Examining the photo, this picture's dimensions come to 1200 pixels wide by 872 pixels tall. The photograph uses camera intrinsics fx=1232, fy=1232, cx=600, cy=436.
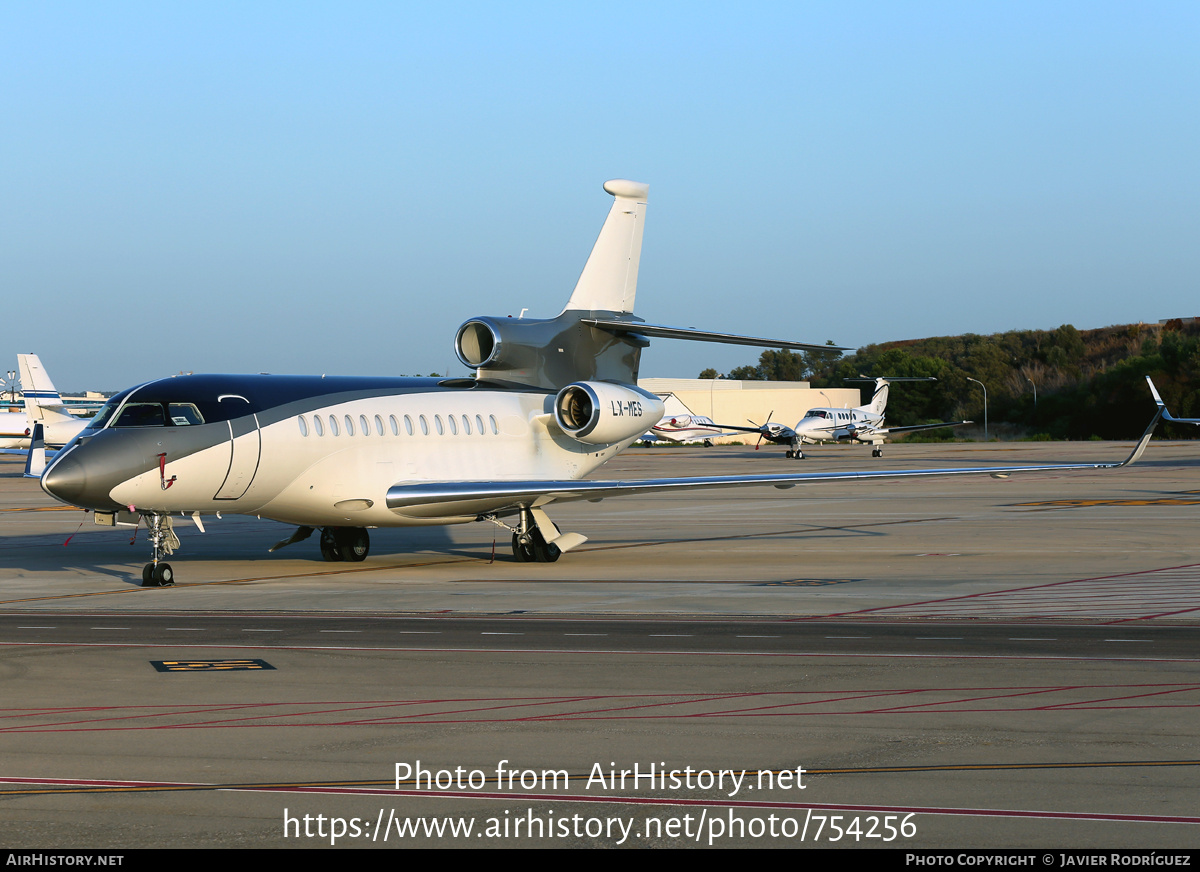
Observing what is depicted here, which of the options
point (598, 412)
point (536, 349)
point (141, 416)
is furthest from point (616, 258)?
point (141, 416)

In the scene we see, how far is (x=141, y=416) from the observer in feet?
65.1

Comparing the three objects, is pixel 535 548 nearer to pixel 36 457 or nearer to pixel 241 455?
pixel 241 455

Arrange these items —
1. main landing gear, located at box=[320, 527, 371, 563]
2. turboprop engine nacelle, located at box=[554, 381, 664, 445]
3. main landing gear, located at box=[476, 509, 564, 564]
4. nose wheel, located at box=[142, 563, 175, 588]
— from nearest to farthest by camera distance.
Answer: nose wheel, located at box=[142, 563, 175, 588] < main landing gear, located at box=[476, 509, 564, 564] < main landing gear, located at box=[320, 527, 371, 563] < turboprop engine nacelle, located at box=[554, 381, 664, 445]

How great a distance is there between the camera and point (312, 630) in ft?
48.2

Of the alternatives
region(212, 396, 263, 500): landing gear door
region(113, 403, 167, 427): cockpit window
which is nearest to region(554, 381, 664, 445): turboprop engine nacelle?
region(212, 396, 263, 500): landing gear door

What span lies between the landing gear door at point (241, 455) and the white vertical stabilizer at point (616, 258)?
841cm

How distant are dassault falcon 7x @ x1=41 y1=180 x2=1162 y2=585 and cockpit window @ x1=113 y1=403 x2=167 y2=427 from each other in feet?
0.08

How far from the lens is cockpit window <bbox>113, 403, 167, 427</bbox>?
1972 centimetres

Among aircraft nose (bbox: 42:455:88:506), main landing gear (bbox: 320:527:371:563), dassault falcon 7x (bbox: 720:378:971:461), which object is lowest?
dassault falcon 7x (bbox: 720:378:971:461)

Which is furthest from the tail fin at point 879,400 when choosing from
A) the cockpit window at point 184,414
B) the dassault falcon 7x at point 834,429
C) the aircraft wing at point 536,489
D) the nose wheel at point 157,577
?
the nose wheel at point 157,577

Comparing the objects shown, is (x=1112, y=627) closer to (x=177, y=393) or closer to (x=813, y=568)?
(x=813, y=568)

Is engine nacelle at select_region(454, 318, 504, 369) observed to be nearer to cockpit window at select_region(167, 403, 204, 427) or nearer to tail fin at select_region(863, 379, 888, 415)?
cockpit window at select_region(167, 403, 204, 427)

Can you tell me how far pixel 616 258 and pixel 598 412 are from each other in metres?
4.54
